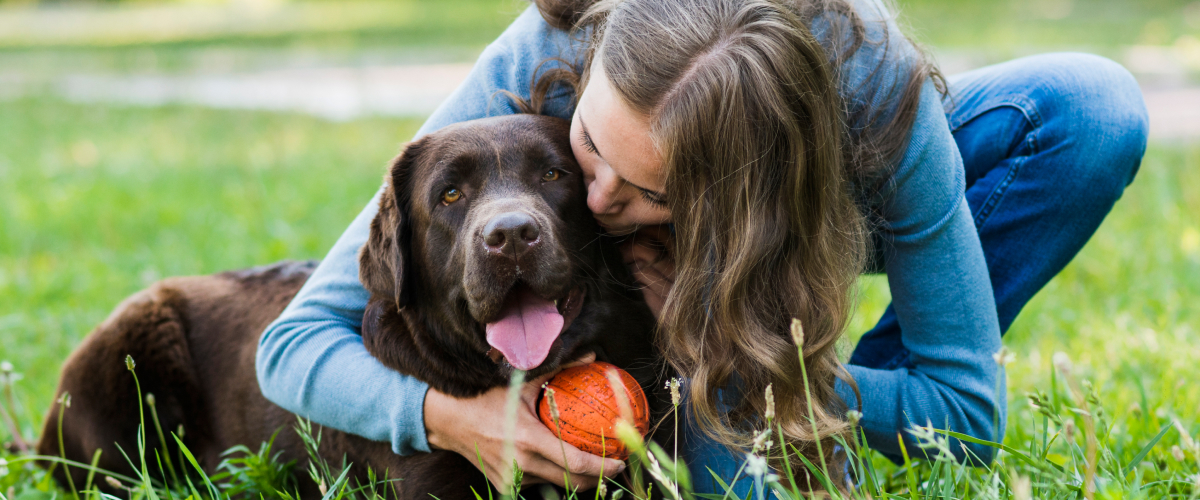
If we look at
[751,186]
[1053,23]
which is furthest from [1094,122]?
[1053,23]

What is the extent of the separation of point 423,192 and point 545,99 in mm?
491

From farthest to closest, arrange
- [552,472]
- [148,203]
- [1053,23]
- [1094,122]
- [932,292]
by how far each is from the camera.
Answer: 1. [1053,23]
2. [148,203]
3. [1094,122]
4. [932,292]
5. [552,472]

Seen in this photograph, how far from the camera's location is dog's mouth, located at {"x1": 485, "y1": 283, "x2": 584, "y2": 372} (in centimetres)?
238

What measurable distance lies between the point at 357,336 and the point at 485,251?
702 mm

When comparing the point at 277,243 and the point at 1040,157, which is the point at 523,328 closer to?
the point at 1040,157

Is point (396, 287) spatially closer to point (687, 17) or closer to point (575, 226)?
point (575, 226)

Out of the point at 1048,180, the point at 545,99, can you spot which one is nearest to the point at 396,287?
the point at 545,99

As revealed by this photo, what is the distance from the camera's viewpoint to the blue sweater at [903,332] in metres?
2.50

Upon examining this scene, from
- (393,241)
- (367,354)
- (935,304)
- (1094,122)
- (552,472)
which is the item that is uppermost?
(1094,122)

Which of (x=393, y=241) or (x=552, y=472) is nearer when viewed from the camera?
(x=552, y=472)

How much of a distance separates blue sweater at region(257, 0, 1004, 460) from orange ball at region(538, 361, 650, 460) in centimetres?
40

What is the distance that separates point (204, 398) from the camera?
340cm

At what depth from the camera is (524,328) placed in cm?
241

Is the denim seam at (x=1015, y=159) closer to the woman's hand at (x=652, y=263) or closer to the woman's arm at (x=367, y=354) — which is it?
the woman's hand at (x=652, y=263)
